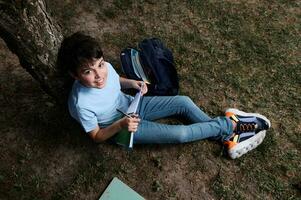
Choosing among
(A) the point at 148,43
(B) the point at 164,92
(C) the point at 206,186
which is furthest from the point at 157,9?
(C) the point at 206,186

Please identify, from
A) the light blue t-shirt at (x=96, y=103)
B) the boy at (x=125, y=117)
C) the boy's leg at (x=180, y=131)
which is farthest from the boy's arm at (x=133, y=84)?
the boy's leg at (x=180, y=131)

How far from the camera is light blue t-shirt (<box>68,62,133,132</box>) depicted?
11.0ft

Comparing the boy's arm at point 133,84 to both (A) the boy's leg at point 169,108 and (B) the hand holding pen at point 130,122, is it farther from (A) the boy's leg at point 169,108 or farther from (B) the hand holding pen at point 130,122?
(B) the hand holding pen at point 130,122

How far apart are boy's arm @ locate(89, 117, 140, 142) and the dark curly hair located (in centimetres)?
54

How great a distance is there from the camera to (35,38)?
10.7 ft

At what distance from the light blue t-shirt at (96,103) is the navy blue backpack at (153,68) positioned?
1.53 feet

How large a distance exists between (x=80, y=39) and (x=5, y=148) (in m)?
1.42

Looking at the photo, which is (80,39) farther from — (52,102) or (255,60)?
(255,60)

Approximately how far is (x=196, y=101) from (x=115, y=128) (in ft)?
4.29

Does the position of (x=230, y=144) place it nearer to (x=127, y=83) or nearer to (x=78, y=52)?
(x=127, y=83)

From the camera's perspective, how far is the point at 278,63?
4840mm

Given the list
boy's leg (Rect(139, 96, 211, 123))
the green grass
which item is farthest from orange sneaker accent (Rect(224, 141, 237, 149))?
boy's leg (Rect(139, 96, 211, 123))

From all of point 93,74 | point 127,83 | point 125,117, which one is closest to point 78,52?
point 93,74

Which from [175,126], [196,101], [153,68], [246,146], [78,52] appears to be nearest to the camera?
[78,52]
